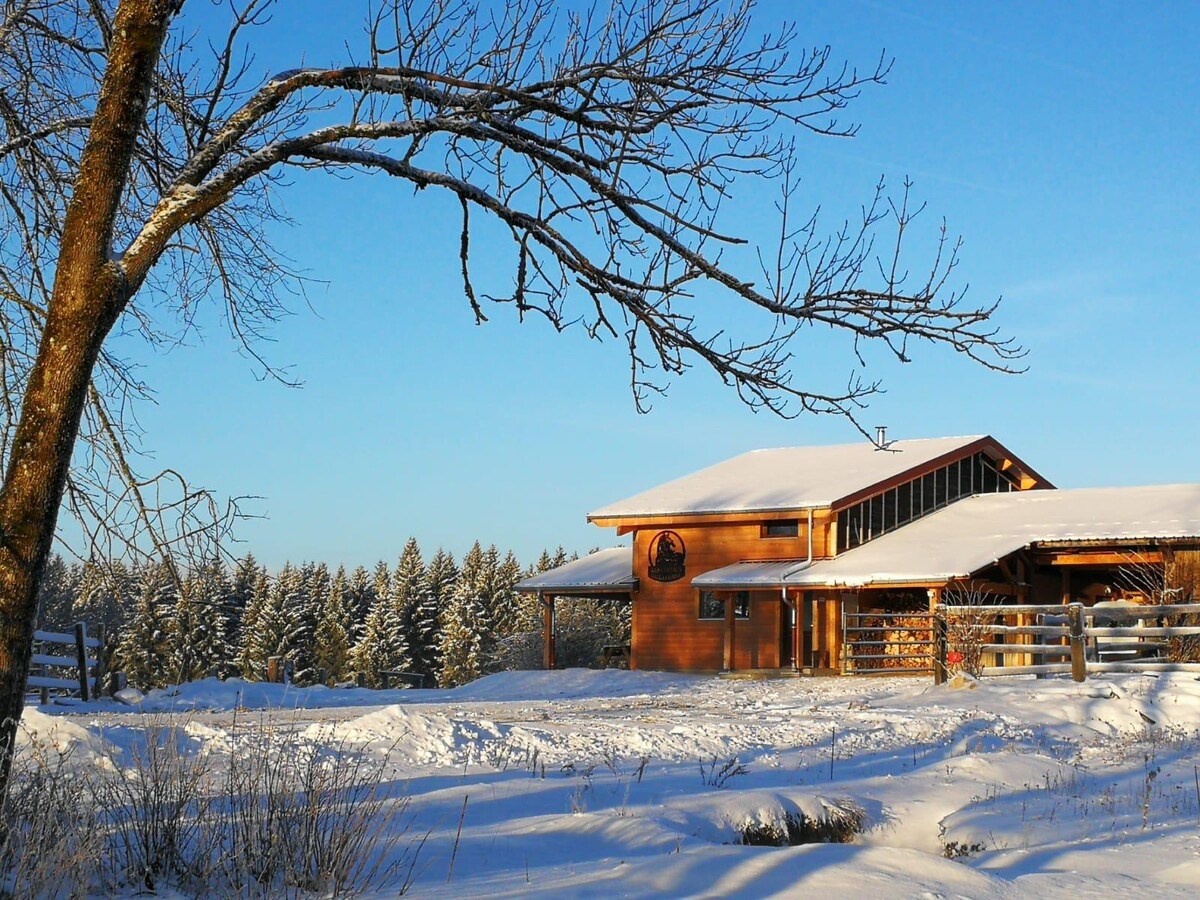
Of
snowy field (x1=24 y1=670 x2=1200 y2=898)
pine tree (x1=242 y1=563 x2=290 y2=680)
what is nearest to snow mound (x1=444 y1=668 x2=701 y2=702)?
snowy field (x1=24 y1=670 x2=1200 y2=898)

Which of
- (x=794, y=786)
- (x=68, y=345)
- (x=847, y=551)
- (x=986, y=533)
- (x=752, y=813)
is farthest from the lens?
(x=847, y=551)

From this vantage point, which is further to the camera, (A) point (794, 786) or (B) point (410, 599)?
(B) point (410, 599)

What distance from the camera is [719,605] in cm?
3481

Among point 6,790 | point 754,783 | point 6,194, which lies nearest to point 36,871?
point 6,790

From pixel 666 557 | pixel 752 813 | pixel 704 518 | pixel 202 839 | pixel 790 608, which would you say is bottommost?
pixel 752 813

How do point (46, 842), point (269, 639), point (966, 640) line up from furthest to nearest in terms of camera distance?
point (269, 639)
point (966, 640)
point (46, 842)

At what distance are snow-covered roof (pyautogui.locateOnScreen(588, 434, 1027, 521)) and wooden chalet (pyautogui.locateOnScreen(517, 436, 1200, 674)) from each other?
0.08 meters

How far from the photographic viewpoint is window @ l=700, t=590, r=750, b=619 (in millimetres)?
34297

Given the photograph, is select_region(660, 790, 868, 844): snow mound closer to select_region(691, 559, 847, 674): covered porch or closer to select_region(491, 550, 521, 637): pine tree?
select_region(691, 559, 847, 674): covered porch

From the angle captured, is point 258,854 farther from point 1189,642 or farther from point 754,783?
point 1189,642

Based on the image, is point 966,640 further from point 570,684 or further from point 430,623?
point 430,623

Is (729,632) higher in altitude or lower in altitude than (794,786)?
higher

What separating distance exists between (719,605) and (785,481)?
13.1 ft

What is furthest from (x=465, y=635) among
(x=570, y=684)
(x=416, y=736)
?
(x=416, y=736)
